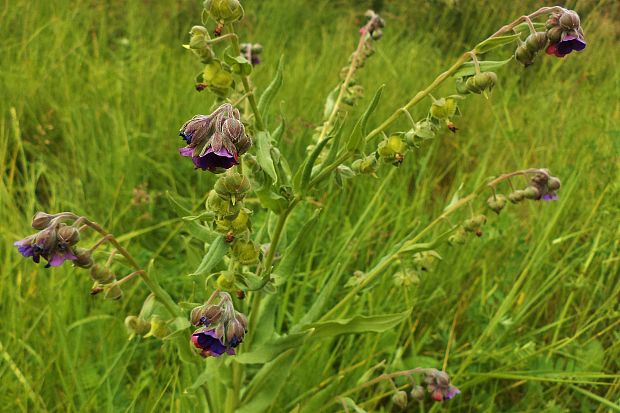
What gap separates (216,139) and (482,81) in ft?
2.10

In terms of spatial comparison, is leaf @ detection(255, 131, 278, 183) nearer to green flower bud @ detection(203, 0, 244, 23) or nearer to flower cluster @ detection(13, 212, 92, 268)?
green flower bud @ detection(203, 0, 244, 23)

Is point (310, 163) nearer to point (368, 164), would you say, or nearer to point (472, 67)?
point (368, 164)

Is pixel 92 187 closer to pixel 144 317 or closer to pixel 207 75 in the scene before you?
pixel 144 317

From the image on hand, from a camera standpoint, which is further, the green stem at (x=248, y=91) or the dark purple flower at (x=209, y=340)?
the green stem at (x=248, y=91)

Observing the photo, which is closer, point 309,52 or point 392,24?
point 309,52

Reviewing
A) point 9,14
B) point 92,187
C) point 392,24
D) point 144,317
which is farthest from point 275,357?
point 392,24

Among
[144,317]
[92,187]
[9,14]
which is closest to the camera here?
[144,317]

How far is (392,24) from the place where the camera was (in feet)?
19.7

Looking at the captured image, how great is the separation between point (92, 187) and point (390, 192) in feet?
4.70

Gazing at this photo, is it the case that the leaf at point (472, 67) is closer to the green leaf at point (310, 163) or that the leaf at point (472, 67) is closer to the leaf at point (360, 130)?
the leaf at point (360, 130)

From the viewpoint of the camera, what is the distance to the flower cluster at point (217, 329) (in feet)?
4.29

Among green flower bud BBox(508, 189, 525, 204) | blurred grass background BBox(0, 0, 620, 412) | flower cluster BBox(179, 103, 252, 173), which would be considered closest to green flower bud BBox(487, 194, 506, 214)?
green flower bud BBox(508, 189, 525, 204)

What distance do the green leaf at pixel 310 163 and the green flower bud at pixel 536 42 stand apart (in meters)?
0.51

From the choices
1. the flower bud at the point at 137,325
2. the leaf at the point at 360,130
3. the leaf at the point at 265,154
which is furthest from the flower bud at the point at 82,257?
the leaf at the point at 360,130
